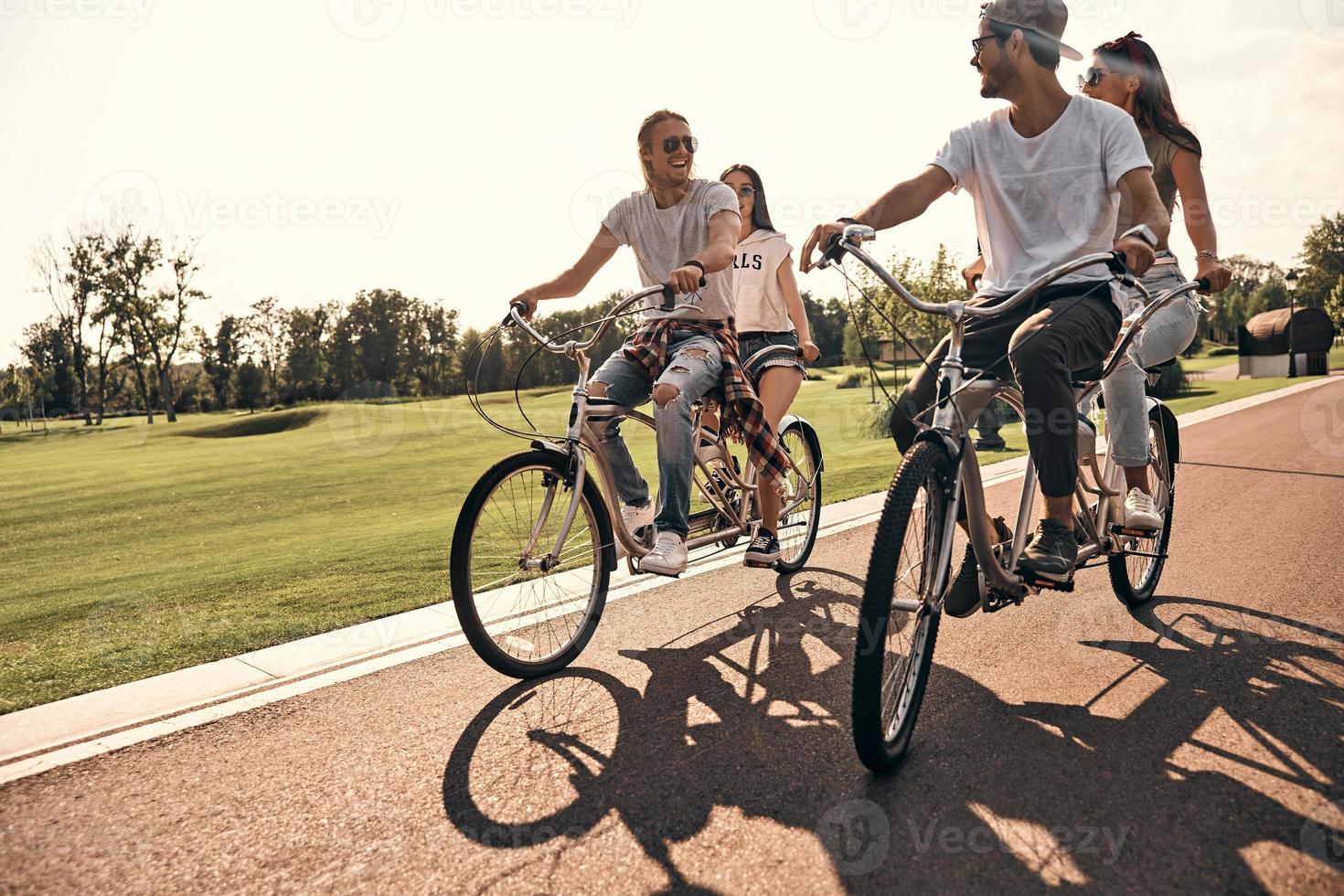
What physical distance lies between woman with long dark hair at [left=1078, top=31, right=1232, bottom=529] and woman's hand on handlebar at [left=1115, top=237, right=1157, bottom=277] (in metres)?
0.98

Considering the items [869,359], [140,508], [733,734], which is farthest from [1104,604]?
[140,508]

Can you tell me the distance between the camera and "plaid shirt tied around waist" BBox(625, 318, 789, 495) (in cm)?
443

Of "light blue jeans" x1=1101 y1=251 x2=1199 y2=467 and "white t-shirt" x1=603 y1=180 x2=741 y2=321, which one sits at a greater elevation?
"white t-shirt" x1=603 y1=180 x2=741 y2=321

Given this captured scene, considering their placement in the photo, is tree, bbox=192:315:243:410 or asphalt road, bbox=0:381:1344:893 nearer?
asphalt road, bbox=0:381:1344:893

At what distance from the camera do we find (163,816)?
270 cm

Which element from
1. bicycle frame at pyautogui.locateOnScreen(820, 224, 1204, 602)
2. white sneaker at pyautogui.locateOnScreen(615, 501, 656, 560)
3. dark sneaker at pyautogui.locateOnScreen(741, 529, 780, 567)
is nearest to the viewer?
bicycle frame at pyautogui.locateOnScreen(820, 224, 1204, 602)

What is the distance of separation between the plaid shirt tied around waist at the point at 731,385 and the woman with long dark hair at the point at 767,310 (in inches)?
21.2

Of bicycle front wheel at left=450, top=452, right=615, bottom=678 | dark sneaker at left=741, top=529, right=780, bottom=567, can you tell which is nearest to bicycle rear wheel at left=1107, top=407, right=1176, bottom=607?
dark sneaker at left=741, top=529, right=780, bottom=567

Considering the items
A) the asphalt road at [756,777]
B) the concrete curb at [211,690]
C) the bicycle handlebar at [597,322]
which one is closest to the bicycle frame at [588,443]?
the bicycle handlebar at [597,322]

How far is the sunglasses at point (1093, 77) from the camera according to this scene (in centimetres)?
463

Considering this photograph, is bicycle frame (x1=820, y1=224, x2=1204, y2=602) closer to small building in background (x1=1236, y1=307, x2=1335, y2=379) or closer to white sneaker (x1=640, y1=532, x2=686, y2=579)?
white sneaker (x1=640, y1=532, x2=686, y2=579)

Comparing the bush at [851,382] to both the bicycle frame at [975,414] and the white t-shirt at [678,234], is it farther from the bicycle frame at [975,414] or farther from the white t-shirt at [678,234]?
the bicycle frame at [975,414]

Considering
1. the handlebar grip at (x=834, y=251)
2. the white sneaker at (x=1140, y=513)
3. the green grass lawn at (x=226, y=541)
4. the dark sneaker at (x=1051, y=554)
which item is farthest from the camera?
the green grass lawn at (x=226, y=541)

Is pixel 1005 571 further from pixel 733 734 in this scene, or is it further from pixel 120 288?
pixel 120 288
